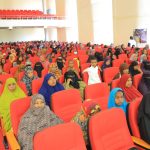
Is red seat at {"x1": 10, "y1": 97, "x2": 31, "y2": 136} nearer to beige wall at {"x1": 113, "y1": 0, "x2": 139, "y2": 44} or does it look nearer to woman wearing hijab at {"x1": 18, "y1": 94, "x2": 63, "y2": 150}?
woman wearing hijab at {"x1": 18, "y1": 94, "x2": 63, "y2": 150}

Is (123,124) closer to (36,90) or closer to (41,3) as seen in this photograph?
(36,90)

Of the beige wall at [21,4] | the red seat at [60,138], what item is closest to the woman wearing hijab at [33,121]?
the red seat at [60,138]

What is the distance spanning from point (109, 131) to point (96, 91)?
152 cm

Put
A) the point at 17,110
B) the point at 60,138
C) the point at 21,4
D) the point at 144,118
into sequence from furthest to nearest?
the point at 21,4
the point at 17,110
the point at 144,118
the point at 60,138

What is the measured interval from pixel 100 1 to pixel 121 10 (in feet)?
6.89

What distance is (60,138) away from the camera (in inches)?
94.3

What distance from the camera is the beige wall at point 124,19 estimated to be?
14.9 metres

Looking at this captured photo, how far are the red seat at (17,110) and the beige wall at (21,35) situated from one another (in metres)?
23.6

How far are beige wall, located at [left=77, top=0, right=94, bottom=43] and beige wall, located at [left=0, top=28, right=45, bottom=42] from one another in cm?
765

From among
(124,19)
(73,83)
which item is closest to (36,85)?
(73,83)

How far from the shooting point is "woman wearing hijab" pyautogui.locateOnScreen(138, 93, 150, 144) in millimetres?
2961

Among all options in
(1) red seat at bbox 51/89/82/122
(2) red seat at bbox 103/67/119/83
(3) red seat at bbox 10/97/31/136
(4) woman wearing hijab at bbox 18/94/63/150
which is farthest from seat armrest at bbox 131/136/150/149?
(2) red seat at bbox 103/67/119/83

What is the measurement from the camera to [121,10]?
15.4 m

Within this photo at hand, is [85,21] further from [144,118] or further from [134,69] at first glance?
[144,118]
